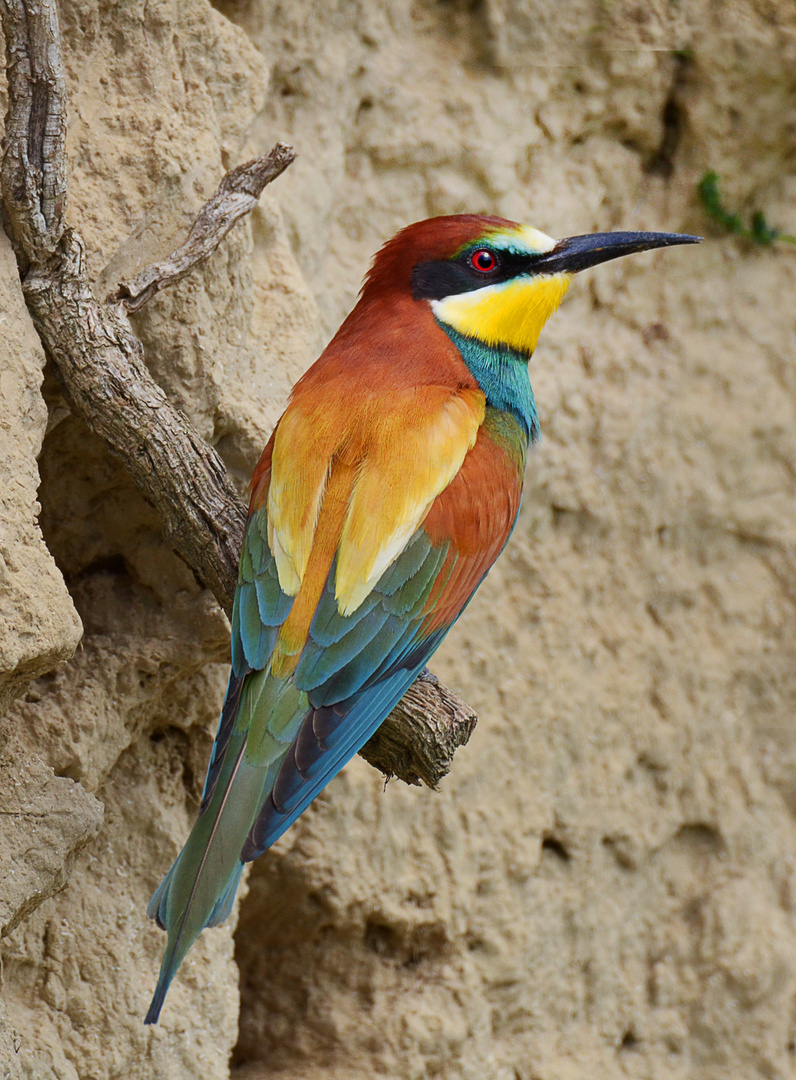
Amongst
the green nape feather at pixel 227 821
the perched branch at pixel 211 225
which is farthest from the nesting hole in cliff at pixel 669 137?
the green nape feather at pixel 227 821

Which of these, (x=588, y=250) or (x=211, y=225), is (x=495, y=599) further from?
(x=211, y=225)

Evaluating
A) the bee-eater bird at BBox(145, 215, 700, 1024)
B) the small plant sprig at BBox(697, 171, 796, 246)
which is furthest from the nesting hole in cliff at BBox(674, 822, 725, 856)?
the small plant sprig at BBox(697, 171, 796, 246)

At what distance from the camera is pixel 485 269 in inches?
90.6

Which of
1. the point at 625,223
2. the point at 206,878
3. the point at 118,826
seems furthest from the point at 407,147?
the point at 206,878

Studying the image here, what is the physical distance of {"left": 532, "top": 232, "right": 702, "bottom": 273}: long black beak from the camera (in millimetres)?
2340

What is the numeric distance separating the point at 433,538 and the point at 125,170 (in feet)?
2.84

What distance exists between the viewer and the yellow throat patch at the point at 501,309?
7.54 feet

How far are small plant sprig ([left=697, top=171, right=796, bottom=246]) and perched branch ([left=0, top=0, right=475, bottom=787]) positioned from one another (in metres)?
1.81

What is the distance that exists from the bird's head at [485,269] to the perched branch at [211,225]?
37cm

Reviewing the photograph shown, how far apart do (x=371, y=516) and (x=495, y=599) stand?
125cm

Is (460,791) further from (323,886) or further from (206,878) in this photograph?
(206,878)

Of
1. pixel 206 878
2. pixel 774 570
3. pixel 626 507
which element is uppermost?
pixel 206 878

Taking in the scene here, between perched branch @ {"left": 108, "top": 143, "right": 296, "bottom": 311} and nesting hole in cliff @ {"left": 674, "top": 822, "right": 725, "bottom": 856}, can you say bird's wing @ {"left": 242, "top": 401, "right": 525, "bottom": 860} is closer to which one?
perched branch @ {"left": 108, "top": 143, "right": 296, "bottom": 311}

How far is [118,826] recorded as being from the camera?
2312 mm
